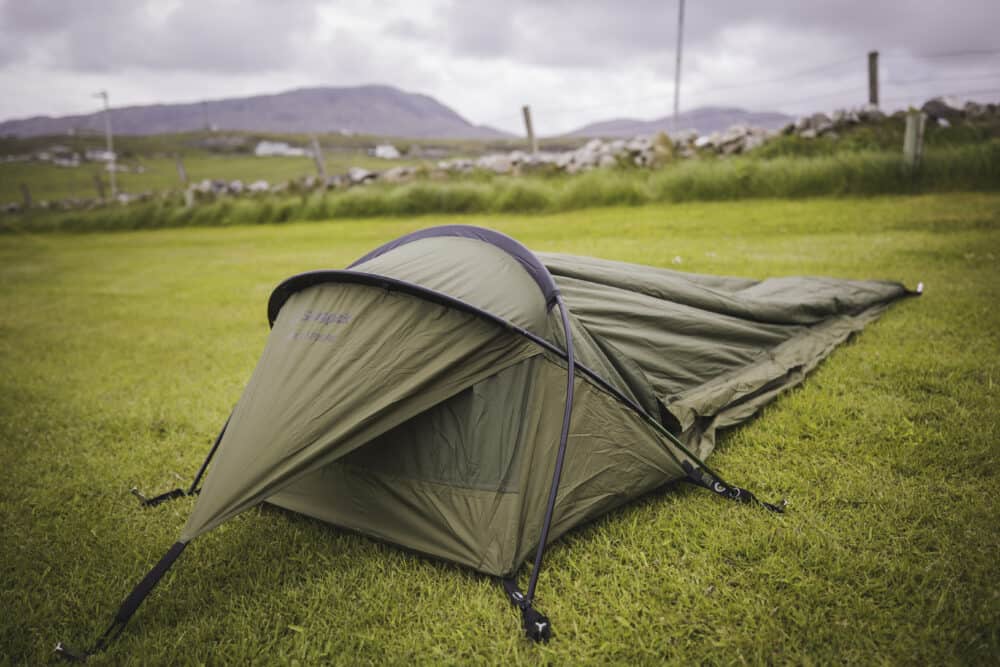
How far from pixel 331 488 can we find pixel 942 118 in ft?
47.2

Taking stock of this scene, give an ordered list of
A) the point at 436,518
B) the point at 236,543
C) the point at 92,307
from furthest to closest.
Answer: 1. the point at 92,307
2. the point at 236,543
3. the point at 436,518

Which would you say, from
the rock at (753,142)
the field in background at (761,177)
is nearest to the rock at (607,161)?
the field in background at (761,177)

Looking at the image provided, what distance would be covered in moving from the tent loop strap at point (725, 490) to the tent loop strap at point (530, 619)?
972 mm

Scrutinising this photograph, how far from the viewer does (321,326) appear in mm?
2297

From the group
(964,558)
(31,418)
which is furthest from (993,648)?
(31,418)

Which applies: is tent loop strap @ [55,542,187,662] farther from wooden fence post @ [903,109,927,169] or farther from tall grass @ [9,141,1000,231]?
wooden fence post @ [903,109,927,169]

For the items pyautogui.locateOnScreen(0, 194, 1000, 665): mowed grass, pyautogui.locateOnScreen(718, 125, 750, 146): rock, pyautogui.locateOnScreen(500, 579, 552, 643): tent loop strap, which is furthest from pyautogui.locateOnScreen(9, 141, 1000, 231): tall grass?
pyautogui.locateOnScreen(500, 579, 552, 643): tent loop strap

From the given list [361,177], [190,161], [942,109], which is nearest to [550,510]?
[942,109]

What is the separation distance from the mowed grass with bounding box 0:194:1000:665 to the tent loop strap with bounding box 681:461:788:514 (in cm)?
4

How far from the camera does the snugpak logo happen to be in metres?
2.26

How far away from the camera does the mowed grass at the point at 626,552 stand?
5.79 feet

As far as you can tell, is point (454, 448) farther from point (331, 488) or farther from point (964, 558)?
point (964, 558)

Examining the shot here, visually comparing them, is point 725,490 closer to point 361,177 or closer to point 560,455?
point 560,455

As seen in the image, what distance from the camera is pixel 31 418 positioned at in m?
3.89
